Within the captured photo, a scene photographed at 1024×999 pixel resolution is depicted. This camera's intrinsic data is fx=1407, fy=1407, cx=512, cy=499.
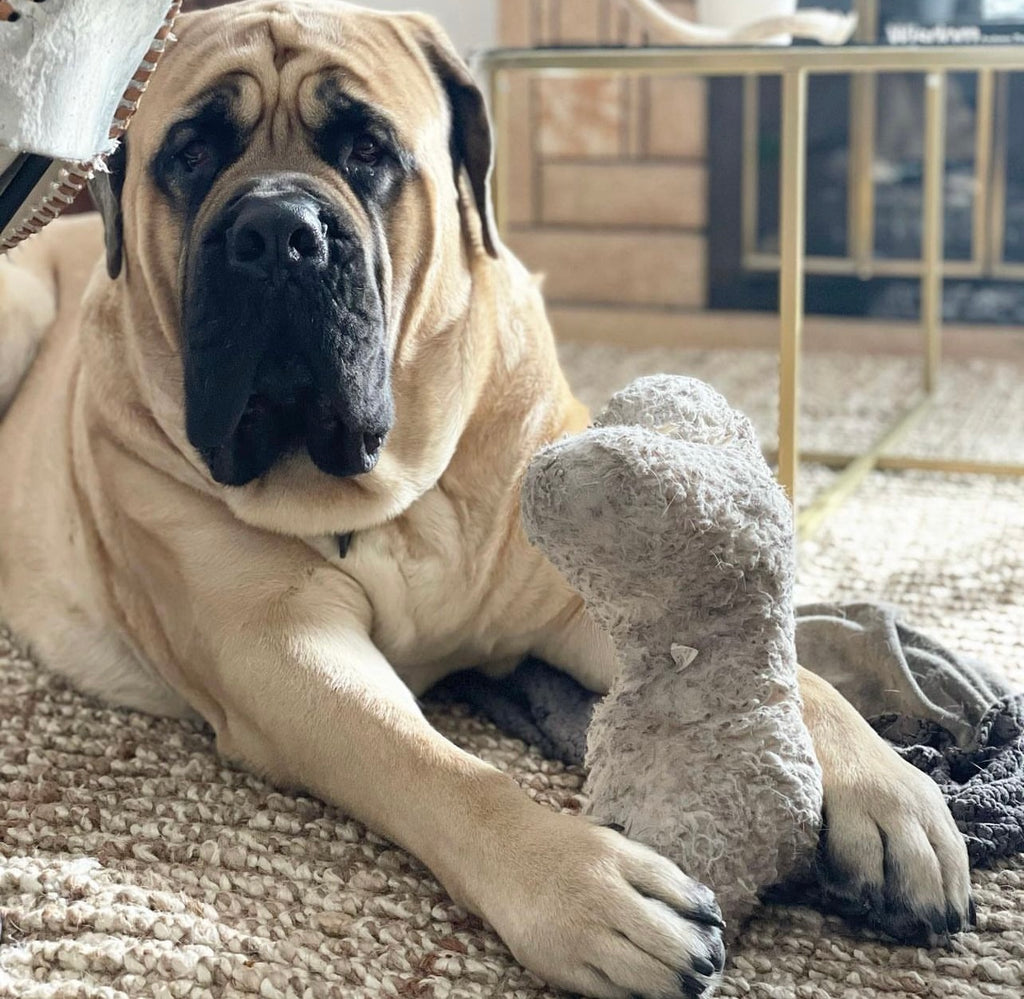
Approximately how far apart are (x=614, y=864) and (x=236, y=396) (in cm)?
50

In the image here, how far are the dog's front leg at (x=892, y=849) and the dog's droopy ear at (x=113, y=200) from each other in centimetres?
77

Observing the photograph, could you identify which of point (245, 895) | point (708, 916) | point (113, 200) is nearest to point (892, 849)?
point (708, 916)

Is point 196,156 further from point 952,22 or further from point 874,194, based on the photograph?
point 874,194

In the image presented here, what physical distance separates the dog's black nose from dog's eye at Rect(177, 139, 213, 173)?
5.2 inches

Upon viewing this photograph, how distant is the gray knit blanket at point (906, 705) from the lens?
108 centimetres

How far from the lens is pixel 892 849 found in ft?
3.15

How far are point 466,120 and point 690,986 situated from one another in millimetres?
843

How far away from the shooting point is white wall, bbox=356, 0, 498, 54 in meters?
3.11

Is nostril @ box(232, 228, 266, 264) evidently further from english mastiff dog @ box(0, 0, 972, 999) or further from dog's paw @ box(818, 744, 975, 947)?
dog's paw @ box(818, 744, 975, 947)

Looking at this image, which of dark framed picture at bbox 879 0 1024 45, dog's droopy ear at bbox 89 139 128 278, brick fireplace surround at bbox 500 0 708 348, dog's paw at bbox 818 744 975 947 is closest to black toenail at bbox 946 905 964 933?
dog's paw at bbox 818 744 975 947

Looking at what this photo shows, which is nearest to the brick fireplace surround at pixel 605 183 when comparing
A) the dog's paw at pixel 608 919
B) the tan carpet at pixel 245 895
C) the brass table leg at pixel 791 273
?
the brass table leg at pixel 791 273

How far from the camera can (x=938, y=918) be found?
36.9 inches

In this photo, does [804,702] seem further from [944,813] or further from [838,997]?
[838,997]

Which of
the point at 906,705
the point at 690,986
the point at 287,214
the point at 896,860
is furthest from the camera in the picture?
the point at 906,705
